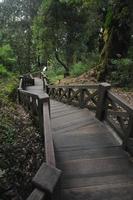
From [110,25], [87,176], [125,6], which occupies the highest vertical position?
[125,6]

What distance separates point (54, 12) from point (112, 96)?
1435 cm

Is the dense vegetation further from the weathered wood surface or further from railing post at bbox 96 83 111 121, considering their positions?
the weathered wood surface

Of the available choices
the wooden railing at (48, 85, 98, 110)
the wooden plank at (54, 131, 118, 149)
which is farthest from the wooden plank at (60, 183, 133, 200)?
→ the wooden railing at (48, 85, 98, 110)

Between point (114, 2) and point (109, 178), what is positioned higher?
point (114, 2)

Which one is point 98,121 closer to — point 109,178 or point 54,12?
point 109,178

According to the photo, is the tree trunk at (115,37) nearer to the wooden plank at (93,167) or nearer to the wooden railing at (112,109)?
the wooden railing at (112,109)

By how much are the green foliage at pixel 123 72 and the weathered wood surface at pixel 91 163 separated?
17.4 feet

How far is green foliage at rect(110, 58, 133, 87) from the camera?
451 inches

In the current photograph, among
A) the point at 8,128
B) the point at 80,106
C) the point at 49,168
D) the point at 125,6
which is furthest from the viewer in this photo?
the point at 125,6

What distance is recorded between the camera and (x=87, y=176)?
4277 millimetres

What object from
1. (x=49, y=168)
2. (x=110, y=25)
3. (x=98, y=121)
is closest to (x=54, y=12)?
(x=110, y=25)

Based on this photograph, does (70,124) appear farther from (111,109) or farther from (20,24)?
(20,24)

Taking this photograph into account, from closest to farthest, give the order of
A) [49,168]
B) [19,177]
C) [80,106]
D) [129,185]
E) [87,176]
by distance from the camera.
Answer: [49,168] < [129,185] < [87,176] < [19,177] < [80,106]

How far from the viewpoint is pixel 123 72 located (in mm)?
11789
